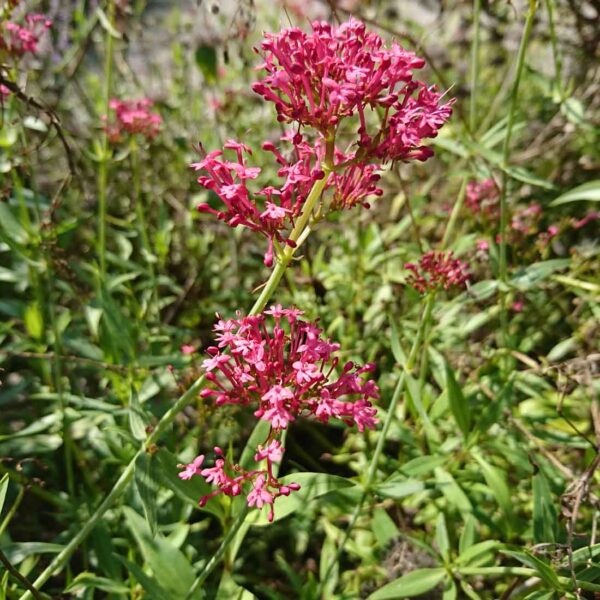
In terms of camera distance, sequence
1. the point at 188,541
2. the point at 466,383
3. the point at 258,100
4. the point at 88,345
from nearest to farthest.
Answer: the point at 188,541 < the point at 88,345 < the point at 466,383 < the point at 258,100

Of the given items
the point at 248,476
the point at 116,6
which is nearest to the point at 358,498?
the point at 248,476

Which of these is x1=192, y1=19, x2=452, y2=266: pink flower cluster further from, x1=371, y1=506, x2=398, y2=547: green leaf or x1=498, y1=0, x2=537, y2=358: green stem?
x1=371, y1=506, x2=398, y2=547: green leaf

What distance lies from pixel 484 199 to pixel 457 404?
93cm

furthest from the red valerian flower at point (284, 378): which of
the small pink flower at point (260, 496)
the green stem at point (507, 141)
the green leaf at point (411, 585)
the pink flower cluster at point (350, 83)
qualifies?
the green stem at point (507, 141)

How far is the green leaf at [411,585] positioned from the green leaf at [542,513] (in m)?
0.27

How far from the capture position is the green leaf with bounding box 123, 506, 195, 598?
4.97ft

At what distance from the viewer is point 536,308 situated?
2.73 m

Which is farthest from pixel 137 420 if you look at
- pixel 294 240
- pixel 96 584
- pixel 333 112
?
pixel 333 112

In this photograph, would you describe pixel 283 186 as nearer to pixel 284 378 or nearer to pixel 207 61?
pixel 284 378

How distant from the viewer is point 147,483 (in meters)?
1.45

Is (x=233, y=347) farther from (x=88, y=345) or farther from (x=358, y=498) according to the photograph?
(x=88, y=345)

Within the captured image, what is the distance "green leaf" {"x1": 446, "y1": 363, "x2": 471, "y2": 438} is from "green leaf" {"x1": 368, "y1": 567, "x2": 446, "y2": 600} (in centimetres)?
42

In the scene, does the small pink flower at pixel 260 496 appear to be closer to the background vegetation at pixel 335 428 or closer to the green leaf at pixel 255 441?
the background vegetation at pixel 335 428

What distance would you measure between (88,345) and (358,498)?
1.07 meters
